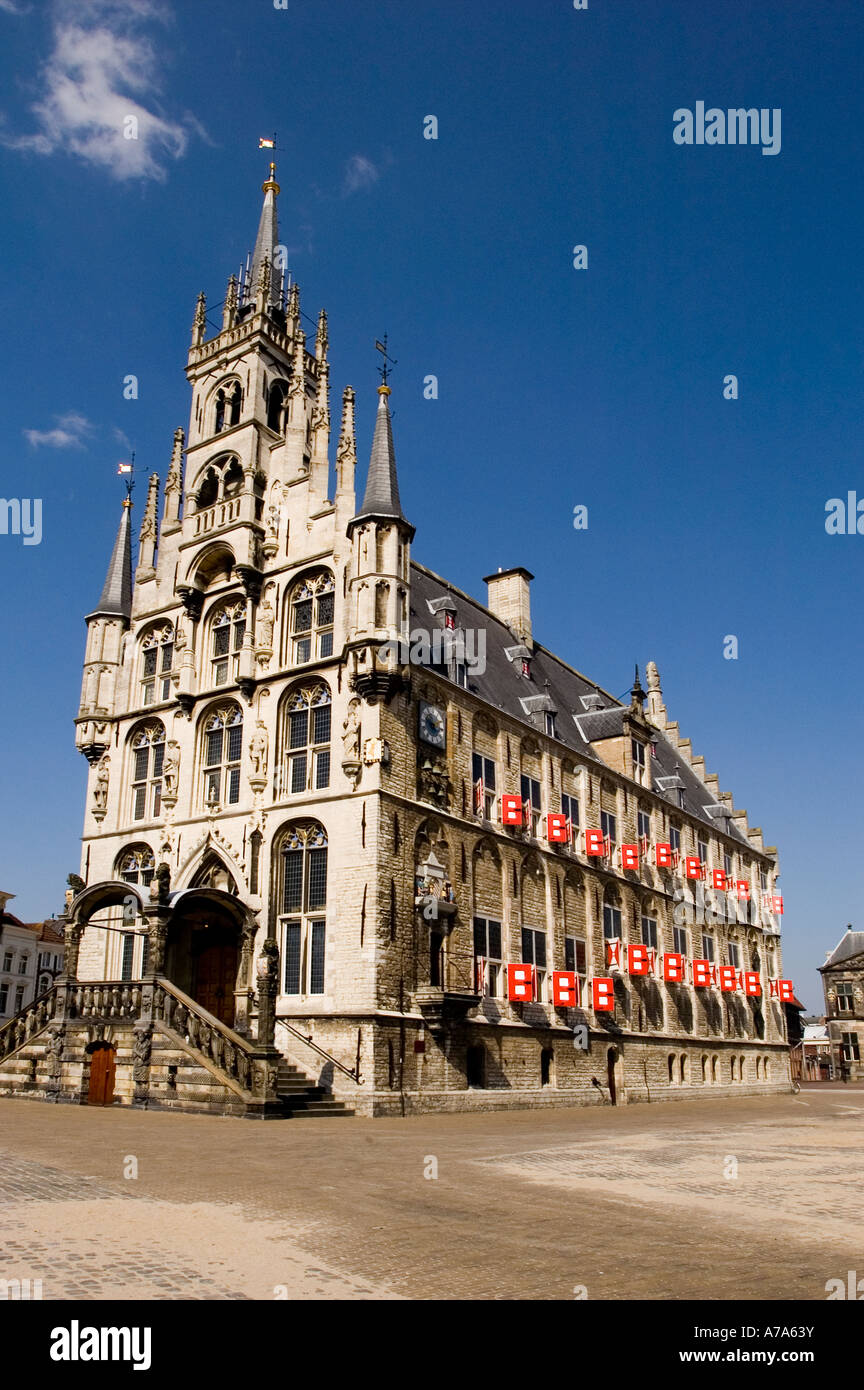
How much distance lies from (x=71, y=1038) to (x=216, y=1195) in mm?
18845

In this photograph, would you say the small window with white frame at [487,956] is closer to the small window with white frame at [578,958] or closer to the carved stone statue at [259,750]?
the small window with white frame at [578,958]

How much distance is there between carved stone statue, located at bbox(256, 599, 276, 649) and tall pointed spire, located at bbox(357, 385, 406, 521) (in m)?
4.91

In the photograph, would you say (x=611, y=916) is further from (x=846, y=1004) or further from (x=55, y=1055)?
(x=846, y=1004)

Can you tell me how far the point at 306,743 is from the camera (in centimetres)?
3178

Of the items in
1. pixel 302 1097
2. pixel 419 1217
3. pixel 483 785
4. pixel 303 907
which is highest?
pixel 483 785

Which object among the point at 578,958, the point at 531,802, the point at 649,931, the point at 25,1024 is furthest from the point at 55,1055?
the point at 649,931

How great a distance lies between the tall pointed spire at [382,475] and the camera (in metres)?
31.1

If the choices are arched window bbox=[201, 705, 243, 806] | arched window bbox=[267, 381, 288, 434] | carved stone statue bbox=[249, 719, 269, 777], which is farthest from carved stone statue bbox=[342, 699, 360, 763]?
arched window bbox=[267, 381, 288, 434]

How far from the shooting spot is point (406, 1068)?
1099 inches

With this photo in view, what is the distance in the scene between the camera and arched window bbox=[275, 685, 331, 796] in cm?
3114

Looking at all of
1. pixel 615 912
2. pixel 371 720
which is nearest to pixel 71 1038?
pixel 371 720

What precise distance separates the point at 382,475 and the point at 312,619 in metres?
4.98

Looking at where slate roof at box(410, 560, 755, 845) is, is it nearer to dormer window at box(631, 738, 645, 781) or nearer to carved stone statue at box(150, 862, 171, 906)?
dormer window at box(631, 738, 645, 781)
